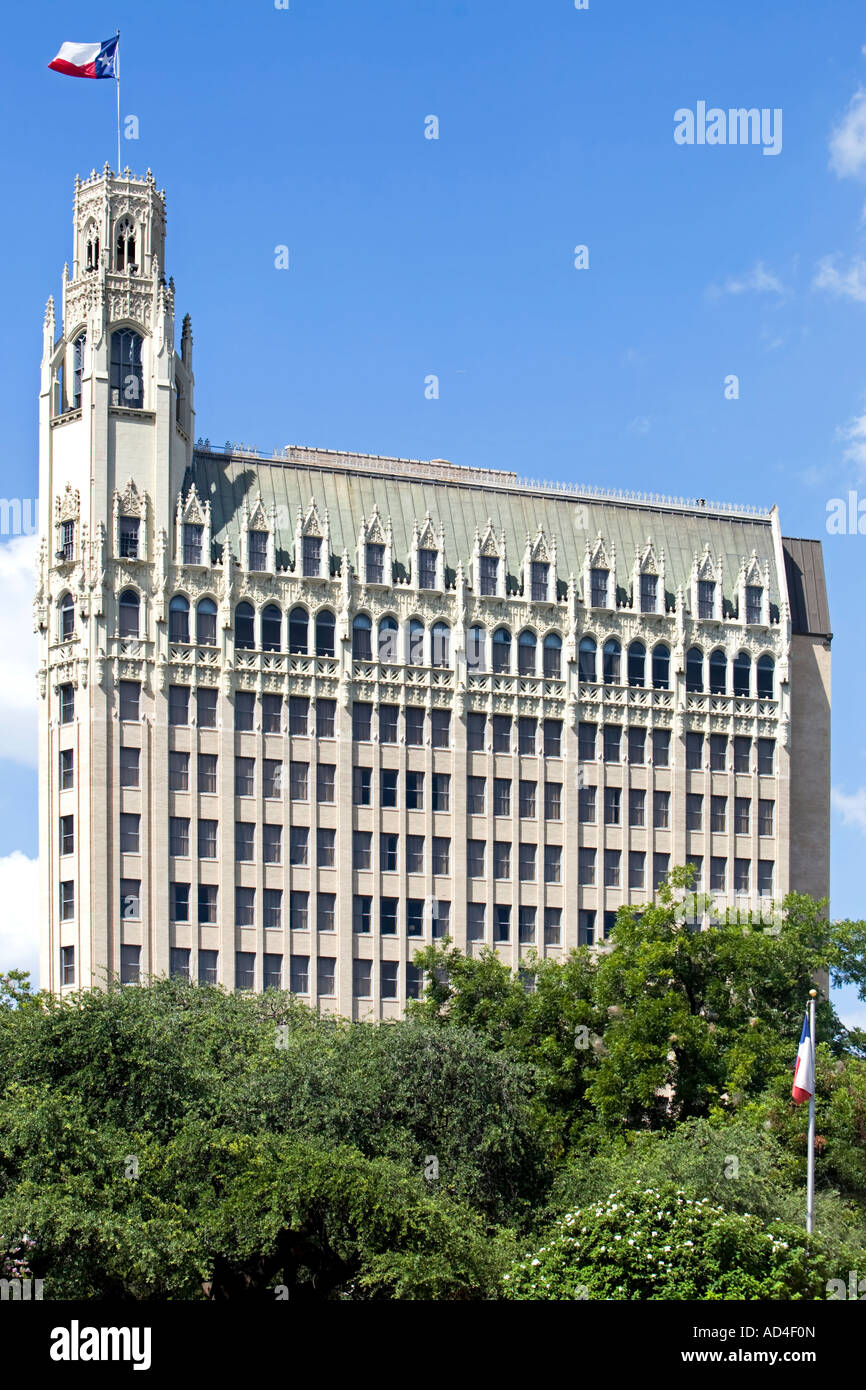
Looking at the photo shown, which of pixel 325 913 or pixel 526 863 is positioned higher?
pixel 526 863

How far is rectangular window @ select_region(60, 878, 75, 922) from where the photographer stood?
412 ft

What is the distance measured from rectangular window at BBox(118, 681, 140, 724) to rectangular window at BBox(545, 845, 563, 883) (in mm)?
23219

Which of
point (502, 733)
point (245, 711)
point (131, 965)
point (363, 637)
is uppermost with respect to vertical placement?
point (363, 637)

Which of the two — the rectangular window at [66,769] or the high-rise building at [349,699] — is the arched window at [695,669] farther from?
the rectangular window at [66,769]

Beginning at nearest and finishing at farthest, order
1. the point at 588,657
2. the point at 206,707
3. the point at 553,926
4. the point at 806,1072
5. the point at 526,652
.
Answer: the point at 806,1072, the point at 206,707, the point at 553,926, the point at 526,652, the point at 588,657

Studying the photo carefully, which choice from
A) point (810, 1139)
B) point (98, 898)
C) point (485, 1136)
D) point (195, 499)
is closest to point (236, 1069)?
point (485, 1136)

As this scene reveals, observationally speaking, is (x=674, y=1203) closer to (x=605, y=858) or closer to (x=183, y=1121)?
(x=183, y=1121)

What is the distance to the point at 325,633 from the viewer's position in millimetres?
Result: 131000

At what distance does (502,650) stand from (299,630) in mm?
11606

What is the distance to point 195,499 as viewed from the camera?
13000 centimetres

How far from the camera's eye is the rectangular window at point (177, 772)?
12650 centimetres

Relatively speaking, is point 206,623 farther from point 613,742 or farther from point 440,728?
point 613,742

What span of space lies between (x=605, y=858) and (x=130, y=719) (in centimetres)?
2702

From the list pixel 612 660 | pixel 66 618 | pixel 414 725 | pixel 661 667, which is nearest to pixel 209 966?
pixel 414 725
